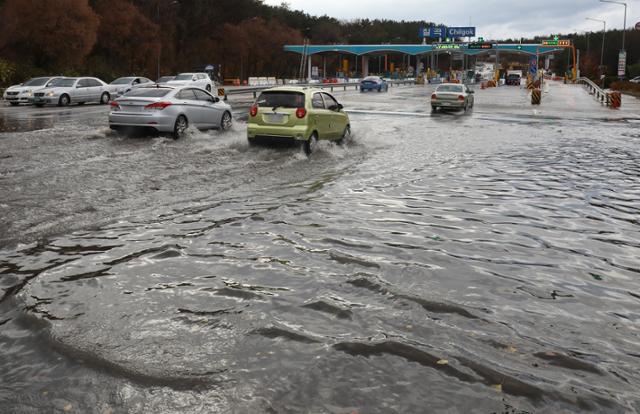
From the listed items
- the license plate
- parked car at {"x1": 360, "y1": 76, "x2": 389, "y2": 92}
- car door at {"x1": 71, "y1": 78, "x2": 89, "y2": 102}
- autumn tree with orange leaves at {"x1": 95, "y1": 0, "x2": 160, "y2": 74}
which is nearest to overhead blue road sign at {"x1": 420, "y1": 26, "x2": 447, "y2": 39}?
parked car at {"x1": 360, "y1": 76, "x2": 389, "y2": 92}

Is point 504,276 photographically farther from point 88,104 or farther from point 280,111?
point 88,104

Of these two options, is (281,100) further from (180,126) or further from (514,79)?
(514,79)

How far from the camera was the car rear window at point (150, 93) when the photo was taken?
55.6ft

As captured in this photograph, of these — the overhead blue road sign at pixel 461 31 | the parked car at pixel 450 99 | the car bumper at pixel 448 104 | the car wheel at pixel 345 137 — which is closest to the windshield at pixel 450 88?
the parked car at pixel 450 99

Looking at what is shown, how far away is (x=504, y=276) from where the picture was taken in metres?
6.18

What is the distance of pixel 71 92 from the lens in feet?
106

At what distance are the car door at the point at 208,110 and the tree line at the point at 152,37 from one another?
30994 mm

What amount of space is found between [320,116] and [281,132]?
1203 millimetres

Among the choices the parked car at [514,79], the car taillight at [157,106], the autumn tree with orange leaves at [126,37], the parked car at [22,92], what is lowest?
the car taillight at [157,106]

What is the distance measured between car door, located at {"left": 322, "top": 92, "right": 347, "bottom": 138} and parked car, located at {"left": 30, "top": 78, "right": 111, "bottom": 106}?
809 inches

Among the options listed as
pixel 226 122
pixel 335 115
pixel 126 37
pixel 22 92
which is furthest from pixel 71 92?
pixel 126 37

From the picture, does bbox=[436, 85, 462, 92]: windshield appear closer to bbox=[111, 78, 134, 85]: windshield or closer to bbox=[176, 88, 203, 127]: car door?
bbox=[176, 88, 203, 127]: car door

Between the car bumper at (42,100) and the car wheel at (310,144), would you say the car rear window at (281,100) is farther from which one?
the car bumper at (42,100)

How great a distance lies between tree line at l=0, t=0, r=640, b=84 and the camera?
161 ft
